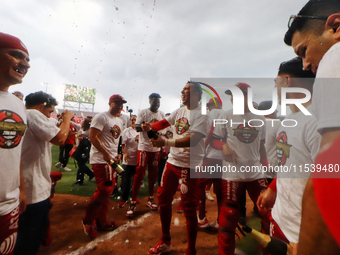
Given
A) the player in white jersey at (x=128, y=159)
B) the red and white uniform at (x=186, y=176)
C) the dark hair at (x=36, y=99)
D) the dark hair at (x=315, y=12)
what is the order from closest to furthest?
the dark hair at (x=315, y=12) → the dark hair at (x=36, y=99) → the red and white uniform at (x=186, y=176) → the player in white jersey at (x=128, y=159)

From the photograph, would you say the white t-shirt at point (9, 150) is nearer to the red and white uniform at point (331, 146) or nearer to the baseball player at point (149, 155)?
the red and white uniform at point (331, 146)

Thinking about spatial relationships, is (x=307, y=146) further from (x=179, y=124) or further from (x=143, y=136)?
(x=143, y=136)

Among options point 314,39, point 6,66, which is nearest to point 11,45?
point 6,66

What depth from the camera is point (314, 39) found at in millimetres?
933

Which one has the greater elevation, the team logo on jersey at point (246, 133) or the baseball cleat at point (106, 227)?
the team logo on jersey at point (246, 133)

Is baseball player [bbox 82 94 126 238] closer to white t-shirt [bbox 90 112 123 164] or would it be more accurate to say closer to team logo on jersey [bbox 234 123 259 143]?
white t-shirt [bbox 90 112 123 164]

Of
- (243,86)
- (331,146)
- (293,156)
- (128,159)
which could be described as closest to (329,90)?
(331,146)

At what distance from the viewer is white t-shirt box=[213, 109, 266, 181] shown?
276 cm

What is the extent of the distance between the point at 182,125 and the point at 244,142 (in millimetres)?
1118

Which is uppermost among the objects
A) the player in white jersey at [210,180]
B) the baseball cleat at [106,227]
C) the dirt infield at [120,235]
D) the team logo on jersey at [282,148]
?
the team logo on jersey at [282,148]

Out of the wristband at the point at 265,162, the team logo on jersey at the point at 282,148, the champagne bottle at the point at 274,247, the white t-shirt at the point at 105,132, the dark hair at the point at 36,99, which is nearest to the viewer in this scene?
the champagne bottle at the point at 274,247

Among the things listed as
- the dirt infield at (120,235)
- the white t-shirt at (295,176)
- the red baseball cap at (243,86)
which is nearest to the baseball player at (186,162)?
the dirt infield at (120,235)

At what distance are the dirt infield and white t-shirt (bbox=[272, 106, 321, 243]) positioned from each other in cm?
193

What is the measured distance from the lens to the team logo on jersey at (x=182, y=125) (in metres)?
3.06
